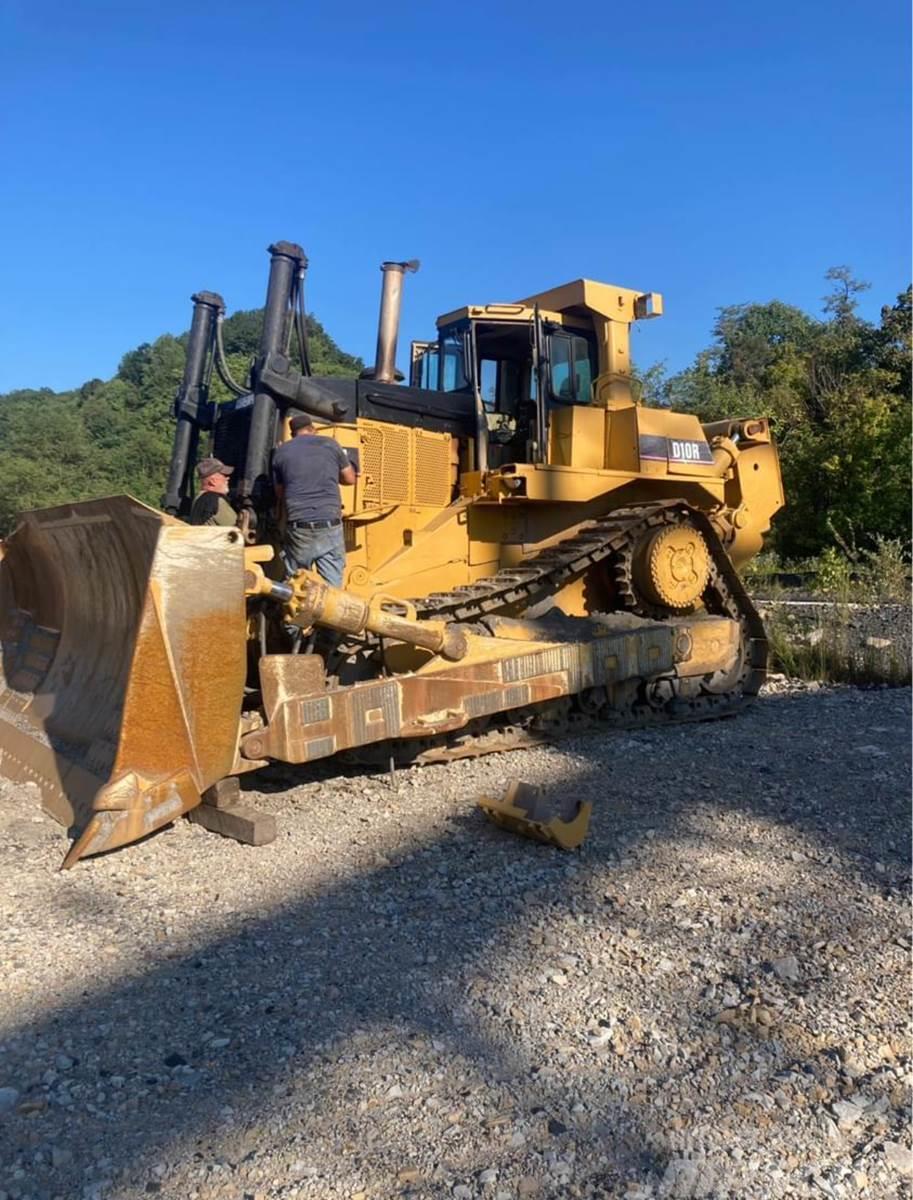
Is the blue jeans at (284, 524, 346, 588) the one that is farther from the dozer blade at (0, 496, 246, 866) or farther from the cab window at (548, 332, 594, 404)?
the cab window at (548, 332, 594, 404)

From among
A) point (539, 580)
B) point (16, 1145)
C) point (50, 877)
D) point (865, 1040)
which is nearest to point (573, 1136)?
point (865, 1040)

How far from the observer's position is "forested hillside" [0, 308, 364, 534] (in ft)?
125

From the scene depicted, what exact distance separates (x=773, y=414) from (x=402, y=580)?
23335 mm

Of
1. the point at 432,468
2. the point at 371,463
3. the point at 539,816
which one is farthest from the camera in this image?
the point at 432,468

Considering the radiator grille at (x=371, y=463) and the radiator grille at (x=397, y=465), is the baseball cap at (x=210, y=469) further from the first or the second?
the radiator grille at (x=397, y=465)

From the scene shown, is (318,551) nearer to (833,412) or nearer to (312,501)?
(312,501)

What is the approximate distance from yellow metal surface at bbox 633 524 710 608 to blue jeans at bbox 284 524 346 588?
257 cm

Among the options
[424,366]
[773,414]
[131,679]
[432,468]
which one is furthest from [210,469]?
[773,414]

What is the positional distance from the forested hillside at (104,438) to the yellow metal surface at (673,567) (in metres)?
20.1

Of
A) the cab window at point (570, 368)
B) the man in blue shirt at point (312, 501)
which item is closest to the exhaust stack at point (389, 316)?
the cab window at point (570, 368)

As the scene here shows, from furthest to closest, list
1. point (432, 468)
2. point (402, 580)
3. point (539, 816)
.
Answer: point (432, 468) → point (402, 580) → point (539, 816)

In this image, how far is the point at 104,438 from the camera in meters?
52.0

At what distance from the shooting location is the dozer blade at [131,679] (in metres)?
4.04

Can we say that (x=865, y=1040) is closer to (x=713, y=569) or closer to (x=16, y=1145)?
(x=16, y=1145)
